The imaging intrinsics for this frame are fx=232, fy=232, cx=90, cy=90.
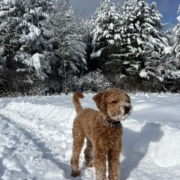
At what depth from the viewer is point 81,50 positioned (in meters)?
22.8

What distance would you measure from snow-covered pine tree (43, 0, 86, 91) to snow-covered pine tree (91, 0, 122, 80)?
110 inches

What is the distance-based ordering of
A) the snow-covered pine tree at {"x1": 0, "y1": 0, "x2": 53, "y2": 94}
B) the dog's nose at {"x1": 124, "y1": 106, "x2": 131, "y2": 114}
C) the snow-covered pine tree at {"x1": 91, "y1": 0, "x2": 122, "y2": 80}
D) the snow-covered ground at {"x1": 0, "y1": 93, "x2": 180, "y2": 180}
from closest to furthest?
the dog's nose at {"x1": 124, "y1": 106, "x2": 131, "y2": 114} → the snow-covered ground at {"x1": 0, "y1": 93, "x2": 180, "y2": 180} → the snow-covered pine tree at {"x1": 0, "y1": 0, "x2": 53, "y2": 94} → the snow-covered pine tree at {"x1": 91, "y1": 0, "x2": 122, "y2": 80}

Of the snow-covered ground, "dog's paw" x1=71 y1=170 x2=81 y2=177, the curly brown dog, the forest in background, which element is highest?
the forest in background

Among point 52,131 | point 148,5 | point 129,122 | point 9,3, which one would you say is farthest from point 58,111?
point 148,5

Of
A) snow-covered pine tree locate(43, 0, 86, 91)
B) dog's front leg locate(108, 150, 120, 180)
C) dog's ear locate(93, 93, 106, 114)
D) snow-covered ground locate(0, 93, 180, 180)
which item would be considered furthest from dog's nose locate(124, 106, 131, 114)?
snow-covered pine tree locate(43, 0, 86, 91)

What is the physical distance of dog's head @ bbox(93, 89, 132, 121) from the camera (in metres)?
2.97

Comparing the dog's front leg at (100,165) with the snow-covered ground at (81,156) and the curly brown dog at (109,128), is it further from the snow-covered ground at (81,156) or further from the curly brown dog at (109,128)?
the snow-covered ground at (81,156)

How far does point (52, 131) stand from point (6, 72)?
641 inches

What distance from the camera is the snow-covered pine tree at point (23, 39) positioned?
66.2 feet

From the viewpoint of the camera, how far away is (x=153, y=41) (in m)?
22.9

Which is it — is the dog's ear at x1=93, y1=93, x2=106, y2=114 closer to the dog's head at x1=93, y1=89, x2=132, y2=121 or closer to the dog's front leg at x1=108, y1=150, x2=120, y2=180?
the dog's head at x1=93, y1=89, x2=132, y2=121

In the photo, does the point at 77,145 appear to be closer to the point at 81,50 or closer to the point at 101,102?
the point at 101,102

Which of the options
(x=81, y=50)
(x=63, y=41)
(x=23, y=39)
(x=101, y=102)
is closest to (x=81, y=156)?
(x=101, y=102)

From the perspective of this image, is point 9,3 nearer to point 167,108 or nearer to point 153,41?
point 153,41
